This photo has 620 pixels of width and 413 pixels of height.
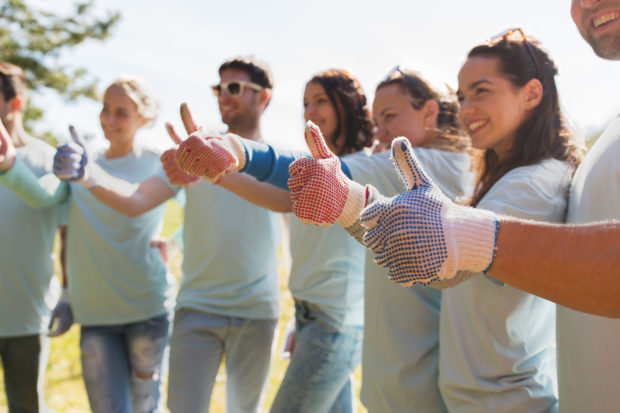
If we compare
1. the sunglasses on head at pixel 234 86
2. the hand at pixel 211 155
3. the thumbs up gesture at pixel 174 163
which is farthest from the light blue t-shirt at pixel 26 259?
the hand at pixel 211 155

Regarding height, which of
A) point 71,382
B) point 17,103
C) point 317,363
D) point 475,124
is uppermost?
point 17,103

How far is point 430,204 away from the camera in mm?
1047

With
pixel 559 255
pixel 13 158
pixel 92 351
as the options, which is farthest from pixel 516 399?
pixel 13 158

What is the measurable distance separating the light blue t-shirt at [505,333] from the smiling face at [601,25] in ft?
1.22

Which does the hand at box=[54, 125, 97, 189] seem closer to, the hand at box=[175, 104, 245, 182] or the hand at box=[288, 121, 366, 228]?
the hand at box=[175, 104, 245, 182]

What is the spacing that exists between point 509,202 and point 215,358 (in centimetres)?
168

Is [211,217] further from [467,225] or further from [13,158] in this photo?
[467,225]

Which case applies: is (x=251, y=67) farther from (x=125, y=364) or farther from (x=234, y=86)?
(x=125, y=364)

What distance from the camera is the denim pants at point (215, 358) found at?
8.15ft

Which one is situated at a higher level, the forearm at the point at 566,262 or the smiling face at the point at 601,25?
the smiling face at the point at 601,25

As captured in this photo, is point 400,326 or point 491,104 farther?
point 400,326

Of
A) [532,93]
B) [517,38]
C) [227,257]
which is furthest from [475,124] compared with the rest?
[227,257]

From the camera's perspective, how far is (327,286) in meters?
2.40

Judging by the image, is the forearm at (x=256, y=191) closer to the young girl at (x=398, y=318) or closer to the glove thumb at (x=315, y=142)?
the young girl at (x=398, y=318)
